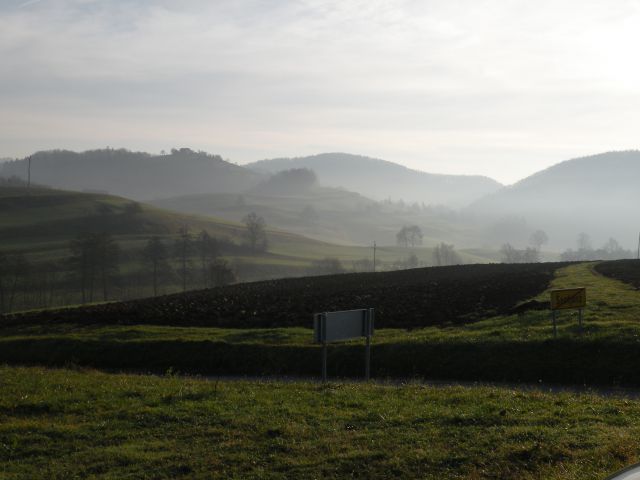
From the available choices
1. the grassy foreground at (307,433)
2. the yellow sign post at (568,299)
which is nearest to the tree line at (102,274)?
the yellow sign post at (568,299)

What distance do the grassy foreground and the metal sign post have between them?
61.9 inches

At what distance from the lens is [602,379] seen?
73.4 feet

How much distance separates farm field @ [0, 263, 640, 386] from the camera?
23688 millimetres

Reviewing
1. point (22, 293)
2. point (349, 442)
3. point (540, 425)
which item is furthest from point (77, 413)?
point (22, 293)

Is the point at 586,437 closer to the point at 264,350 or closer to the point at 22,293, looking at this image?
the point at 264,350

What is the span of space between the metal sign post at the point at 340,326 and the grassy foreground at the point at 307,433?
5.16 feet

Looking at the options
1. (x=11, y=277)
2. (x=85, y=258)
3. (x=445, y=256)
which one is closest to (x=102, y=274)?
(x=85, y=258)

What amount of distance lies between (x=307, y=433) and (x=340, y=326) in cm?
644

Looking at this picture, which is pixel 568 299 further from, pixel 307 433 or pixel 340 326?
pixel 307 433

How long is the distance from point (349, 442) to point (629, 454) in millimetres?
4469

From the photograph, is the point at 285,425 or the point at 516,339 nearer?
the point at 285,425

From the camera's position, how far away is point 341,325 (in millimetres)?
19188

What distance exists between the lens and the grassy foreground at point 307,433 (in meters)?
10.8

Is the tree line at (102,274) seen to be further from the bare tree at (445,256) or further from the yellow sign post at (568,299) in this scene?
the yellow sign post at (568,299)
